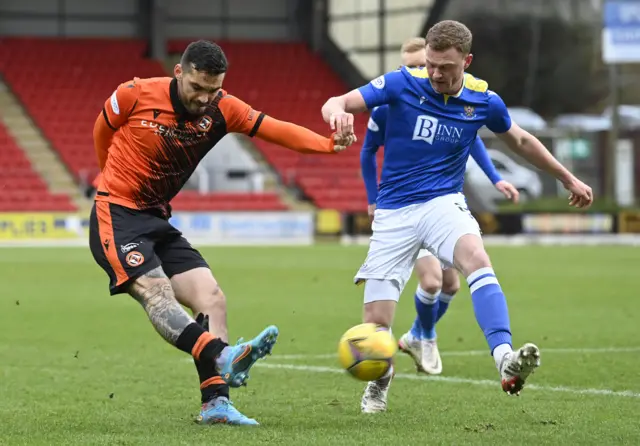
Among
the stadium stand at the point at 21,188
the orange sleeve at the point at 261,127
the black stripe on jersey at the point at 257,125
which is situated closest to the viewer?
the orange sleeve at the point at 261,127

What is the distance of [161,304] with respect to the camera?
6.18 m

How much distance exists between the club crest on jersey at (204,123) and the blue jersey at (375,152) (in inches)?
50.5

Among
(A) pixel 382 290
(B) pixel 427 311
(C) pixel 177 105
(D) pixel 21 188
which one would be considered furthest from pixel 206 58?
(D) pixel 21 188

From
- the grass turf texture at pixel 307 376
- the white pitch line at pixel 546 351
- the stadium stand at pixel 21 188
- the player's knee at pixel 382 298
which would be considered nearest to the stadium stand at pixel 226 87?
the stadium stand at pixel 21 188

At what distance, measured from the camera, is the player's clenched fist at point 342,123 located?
19.5 feet

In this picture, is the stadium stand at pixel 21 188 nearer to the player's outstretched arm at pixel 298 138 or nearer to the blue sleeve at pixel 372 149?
the blue sleeve at pixel 372 149

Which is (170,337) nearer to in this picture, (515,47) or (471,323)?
(471,323)

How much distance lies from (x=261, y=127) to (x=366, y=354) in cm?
134

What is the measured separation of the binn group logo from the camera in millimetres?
6664

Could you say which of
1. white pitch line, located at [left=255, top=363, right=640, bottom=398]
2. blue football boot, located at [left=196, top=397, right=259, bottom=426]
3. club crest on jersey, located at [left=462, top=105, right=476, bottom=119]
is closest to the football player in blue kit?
club crest on jersey, located at [left=462, top=105, right=476, bottom=119]

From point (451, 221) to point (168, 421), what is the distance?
1854 millimetres

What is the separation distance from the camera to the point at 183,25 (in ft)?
140

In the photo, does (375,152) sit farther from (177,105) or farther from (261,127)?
(177,105)

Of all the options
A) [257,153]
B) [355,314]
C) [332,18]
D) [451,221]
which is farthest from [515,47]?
[451,221]
